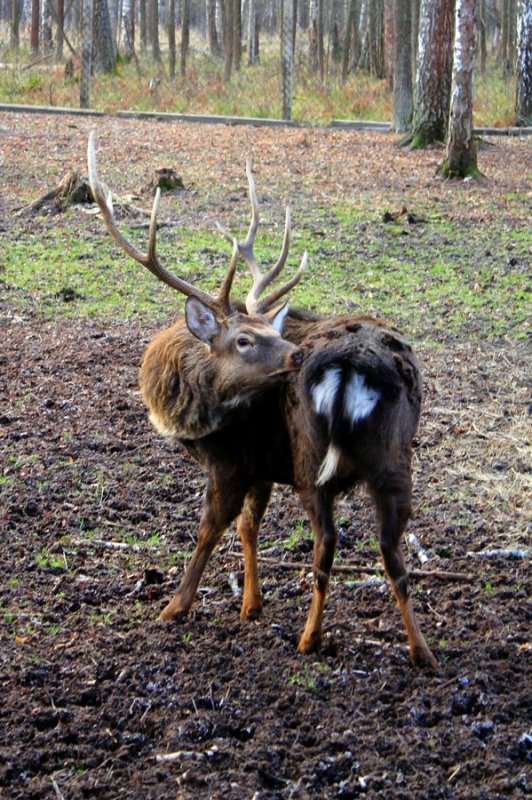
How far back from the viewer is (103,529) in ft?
19.5

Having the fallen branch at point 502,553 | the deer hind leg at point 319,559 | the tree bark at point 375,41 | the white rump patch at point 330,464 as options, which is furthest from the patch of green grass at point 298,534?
the tree bark at point 375,41

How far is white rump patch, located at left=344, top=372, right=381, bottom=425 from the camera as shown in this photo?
416cm

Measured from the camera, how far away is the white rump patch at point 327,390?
4176 mm

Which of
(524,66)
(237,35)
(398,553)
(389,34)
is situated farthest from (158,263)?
(237,35)

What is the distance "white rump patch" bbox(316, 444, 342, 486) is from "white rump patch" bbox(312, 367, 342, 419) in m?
0.15

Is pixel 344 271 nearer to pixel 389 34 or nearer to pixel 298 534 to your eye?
pixel 298 534

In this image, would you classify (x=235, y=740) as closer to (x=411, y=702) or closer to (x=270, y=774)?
(x=270, y=774)

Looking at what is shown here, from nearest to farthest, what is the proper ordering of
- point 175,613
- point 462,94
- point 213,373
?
point 175,613, point 213,373, point 462,94

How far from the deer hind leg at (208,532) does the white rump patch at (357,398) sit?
1.01 meters

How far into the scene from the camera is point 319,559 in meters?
4.52

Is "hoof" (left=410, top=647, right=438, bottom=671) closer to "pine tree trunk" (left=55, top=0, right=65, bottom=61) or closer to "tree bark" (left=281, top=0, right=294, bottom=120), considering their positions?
"tree bark" (left=281, top=0, right=294, bottom=120)

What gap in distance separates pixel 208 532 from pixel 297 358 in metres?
0.98

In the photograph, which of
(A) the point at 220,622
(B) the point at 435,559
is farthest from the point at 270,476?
(B) the point at 435,559

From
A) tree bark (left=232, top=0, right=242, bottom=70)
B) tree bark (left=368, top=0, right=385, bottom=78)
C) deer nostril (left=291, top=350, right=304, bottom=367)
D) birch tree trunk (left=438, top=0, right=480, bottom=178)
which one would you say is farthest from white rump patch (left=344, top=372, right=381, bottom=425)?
tree bark (left=368, top=0, right=385, bottom=78)
